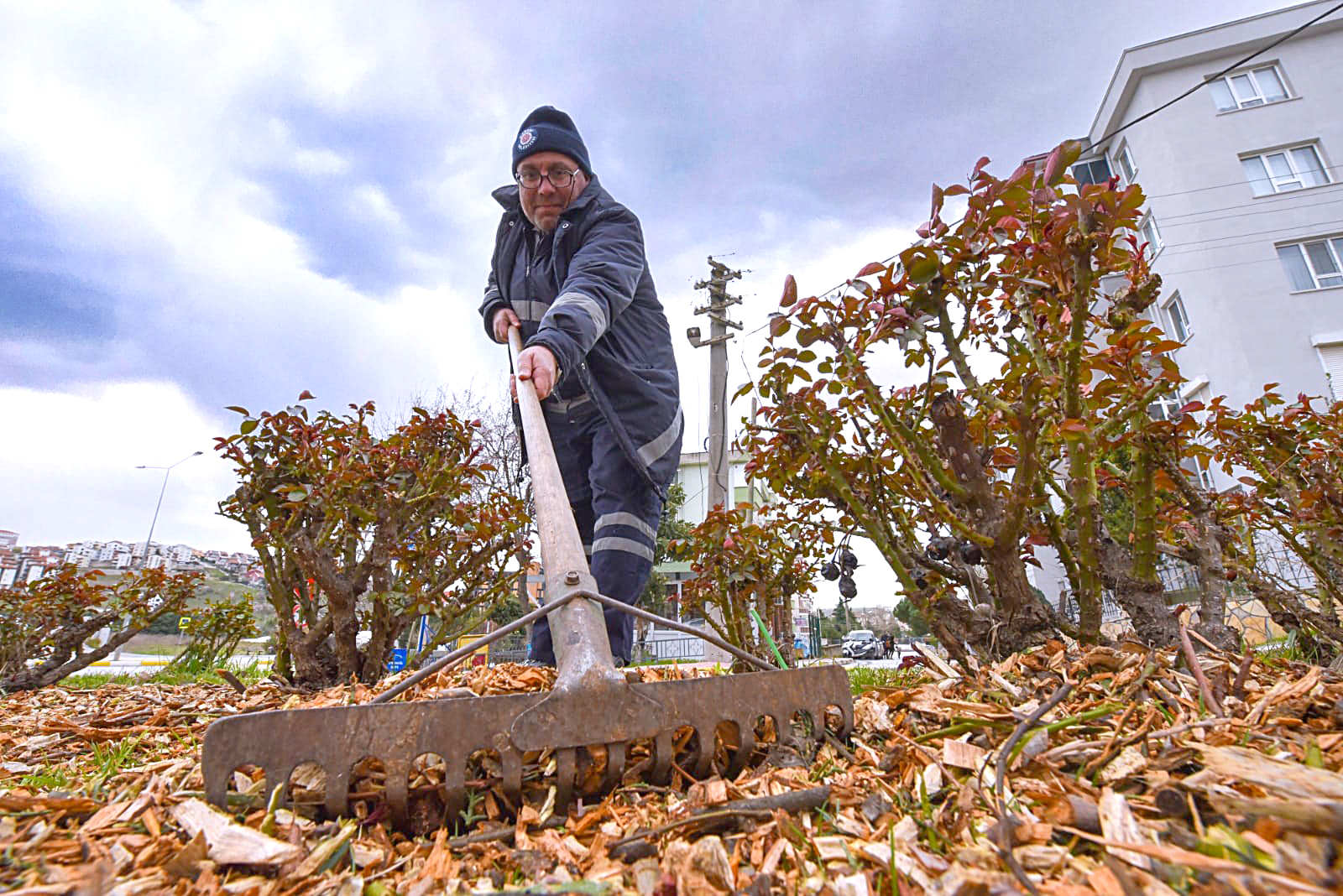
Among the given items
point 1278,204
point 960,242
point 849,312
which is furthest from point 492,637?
point 1278,204

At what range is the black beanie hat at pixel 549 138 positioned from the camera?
117 inches

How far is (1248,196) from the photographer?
14.5 meters

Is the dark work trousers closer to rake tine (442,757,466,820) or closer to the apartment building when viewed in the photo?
rake tine (442,757,466,820)

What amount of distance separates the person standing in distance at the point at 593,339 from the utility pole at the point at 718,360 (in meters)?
6.33

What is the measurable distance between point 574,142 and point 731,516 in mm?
2155

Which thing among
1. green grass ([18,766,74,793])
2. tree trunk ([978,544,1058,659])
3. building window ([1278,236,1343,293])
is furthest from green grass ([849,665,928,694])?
building window ([1278,236,1343,293])

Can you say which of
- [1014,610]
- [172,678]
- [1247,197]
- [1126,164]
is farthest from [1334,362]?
[172,678]

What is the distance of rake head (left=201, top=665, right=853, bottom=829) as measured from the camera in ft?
3.29

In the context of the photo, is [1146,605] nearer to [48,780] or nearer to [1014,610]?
[1014,610]

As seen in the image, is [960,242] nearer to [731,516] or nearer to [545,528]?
[545,528]

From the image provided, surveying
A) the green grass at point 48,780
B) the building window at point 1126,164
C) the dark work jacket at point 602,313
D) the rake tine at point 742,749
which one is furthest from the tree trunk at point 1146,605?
the building window at point 1126,164

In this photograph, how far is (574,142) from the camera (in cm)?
307

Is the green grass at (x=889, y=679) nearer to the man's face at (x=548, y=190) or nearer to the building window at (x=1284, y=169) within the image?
the man's face at (x=548, y=190)

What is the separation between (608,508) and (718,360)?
8989 millimetres
